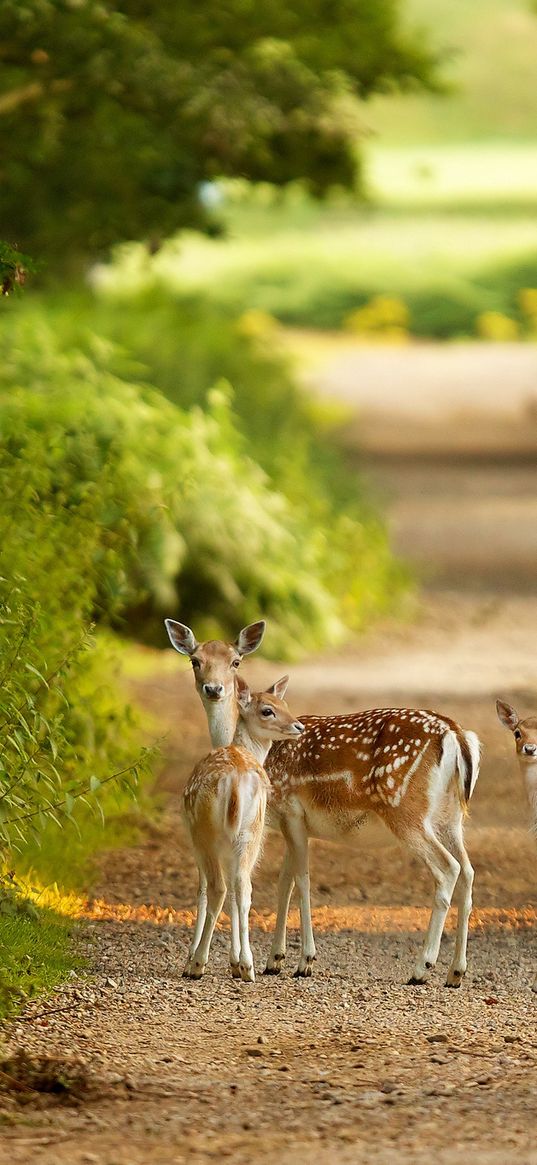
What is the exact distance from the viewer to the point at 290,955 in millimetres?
7297

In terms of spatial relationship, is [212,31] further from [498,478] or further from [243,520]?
[498,478]

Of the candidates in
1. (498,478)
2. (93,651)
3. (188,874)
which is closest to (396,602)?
(93,651)

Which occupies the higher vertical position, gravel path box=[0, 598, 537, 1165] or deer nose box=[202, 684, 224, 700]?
deer nose box=[202, 684, 224, 700]

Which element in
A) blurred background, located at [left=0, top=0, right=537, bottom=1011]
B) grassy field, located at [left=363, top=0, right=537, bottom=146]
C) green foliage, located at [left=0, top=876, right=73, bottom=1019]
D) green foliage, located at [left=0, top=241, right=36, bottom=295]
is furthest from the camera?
grassy field, located at [left=363, top=0, right=537, bottom=146]

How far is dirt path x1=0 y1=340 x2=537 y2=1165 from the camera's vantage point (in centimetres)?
540

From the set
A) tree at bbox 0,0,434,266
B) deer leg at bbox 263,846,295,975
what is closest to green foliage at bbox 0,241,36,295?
deer leg at bbox 263,846,295,975

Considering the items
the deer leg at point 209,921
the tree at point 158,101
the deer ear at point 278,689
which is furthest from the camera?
the tree at point 158,101

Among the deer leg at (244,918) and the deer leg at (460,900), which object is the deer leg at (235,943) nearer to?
the deer leg at (244,918)

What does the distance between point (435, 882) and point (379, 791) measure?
38 cm

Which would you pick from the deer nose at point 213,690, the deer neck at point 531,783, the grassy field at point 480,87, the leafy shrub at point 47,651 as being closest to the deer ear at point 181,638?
the deer nose at point 213,690

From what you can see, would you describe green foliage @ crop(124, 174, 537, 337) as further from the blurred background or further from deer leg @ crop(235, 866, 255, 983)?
deer leg @ crop(235, 866, 255, 983)

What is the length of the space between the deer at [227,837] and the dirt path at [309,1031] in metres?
0.16

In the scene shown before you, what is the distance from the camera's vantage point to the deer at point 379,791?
690 cm

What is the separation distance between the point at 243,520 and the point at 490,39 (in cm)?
3540
